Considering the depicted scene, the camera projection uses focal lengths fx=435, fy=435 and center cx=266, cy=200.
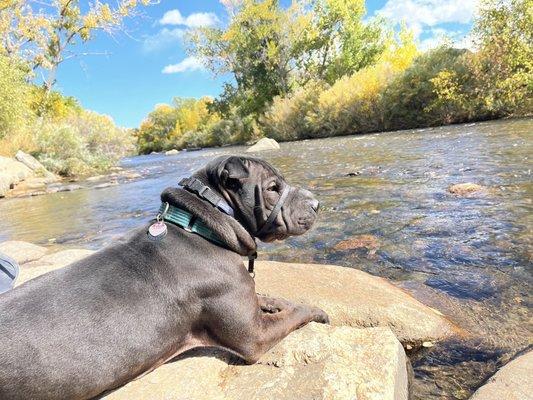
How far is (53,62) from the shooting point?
31.0 m

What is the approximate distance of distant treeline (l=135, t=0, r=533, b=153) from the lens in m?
24.2

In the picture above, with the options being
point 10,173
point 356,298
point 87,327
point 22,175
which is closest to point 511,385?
point 356,298

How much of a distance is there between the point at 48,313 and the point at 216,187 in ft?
4.81

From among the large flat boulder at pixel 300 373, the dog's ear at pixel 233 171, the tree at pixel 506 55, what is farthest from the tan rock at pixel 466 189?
the tree at pixel 506 55

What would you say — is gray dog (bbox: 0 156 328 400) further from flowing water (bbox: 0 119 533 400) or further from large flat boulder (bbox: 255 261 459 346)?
flowing water (bbox: 0 119 533 400)

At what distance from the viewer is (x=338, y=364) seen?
2688mm

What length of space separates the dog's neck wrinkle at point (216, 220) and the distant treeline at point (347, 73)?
78.6ft

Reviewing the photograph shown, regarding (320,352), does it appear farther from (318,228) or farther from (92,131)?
(92,131)

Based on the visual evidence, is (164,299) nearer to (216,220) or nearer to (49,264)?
(216,220)

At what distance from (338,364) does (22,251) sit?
17.1 feet

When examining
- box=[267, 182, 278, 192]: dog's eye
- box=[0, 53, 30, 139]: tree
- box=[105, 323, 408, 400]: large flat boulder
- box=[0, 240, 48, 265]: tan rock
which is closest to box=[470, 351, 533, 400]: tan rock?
box=[105, 323, 408, 400]: large flat boulder

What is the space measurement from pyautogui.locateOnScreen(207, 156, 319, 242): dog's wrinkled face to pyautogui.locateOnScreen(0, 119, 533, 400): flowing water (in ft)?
4.55

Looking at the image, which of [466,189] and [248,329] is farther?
[466,189]

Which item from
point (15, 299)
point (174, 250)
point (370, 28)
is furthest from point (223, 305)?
point (370, 28)
